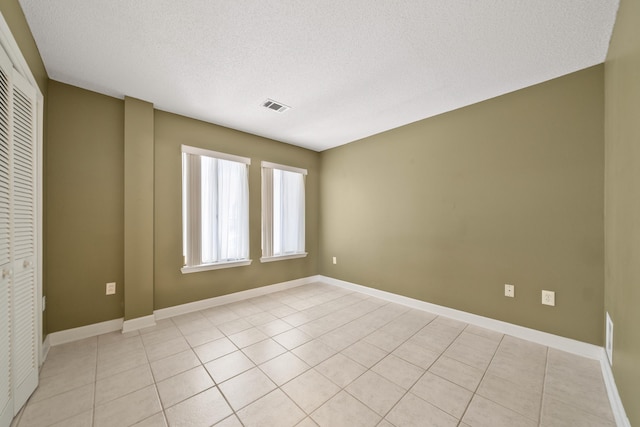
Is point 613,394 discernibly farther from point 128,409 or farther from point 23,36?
point 23,36

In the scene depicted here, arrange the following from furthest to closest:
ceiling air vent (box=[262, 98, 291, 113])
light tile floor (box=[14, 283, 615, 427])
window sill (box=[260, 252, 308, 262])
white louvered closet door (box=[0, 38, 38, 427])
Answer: window sill (box=[260, 252, 308, 262]), ceiling air vent (box=[262, 98, 291, 113]), light tile floor (box=[14, 283, 615, 427]), white louvered closet door (box=[0, 38, 38, 427])

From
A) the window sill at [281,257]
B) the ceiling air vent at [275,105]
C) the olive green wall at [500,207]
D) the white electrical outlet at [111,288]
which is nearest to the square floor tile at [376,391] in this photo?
the olive green wall at [500,207]

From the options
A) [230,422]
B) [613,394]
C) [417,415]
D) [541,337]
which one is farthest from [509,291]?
[230,422]

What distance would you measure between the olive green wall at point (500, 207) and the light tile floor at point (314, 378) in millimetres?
467

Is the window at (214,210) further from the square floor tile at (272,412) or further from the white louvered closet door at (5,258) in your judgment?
the square floor tile at (272,412)

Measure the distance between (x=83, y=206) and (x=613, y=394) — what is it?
4.57 meters

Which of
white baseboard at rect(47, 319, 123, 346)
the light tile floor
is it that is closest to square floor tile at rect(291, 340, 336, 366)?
the light tile floor

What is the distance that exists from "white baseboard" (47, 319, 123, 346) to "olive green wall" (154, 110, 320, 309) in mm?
397

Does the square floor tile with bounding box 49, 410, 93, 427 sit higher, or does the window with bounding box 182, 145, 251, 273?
the window with bounding box 182, 145, 251, 273

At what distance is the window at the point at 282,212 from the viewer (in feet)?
12.7

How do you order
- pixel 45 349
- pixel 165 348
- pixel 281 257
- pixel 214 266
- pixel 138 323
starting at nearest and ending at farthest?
pixel 45 349, pixel 165 348, pixel 138 323, pixel 214 266, pixel 281 257

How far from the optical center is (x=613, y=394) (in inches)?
61.4

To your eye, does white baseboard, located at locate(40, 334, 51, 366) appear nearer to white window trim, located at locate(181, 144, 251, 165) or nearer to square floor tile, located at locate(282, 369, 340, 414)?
square floor tile, located at locate(282, 369, 340, 414)

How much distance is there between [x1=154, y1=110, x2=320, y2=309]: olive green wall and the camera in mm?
2900
